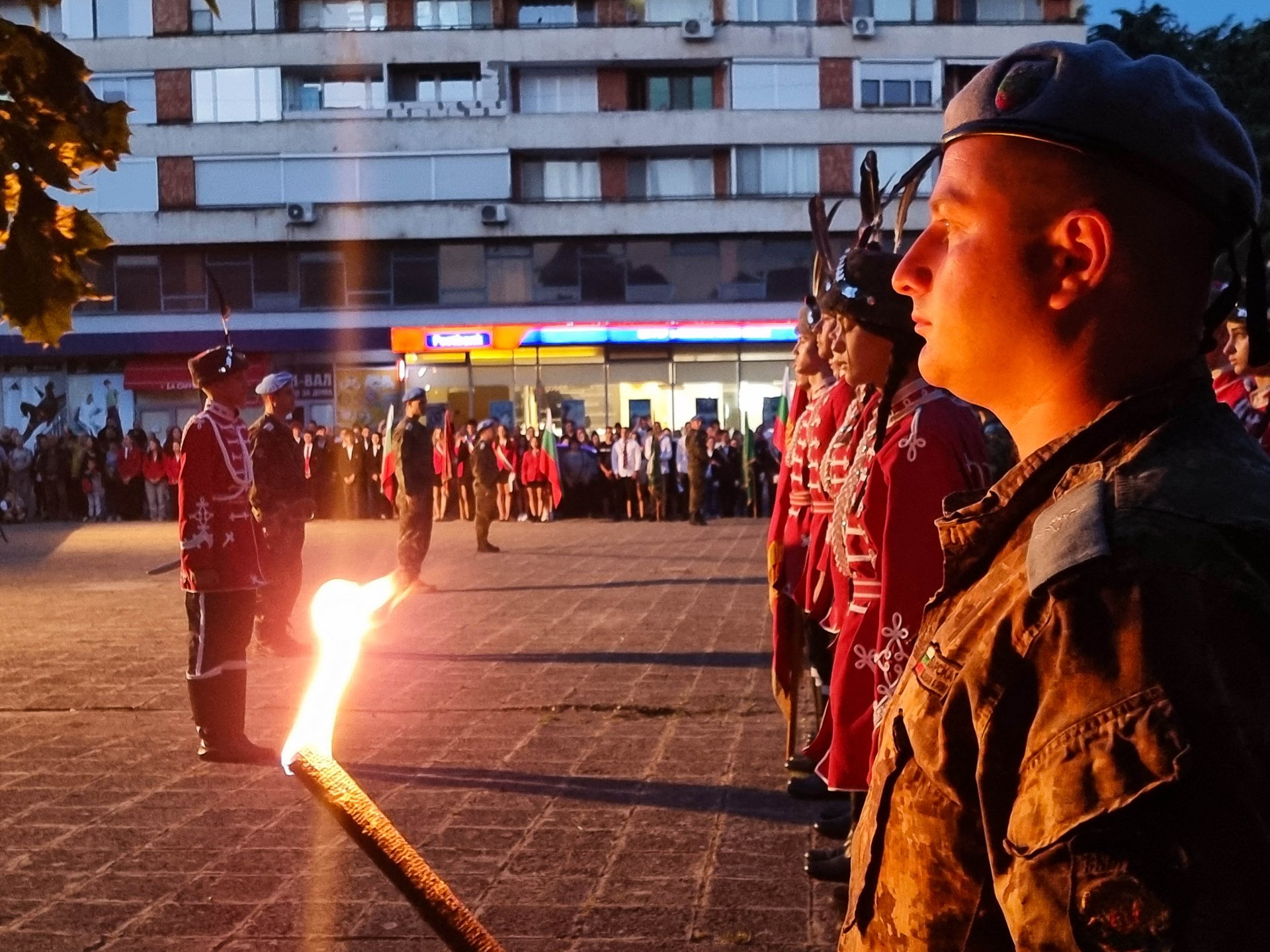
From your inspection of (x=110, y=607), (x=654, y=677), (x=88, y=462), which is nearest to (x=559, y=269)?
(x=88, y=462)

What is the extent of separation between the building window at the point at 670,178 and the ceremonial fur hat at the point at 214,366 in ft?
113

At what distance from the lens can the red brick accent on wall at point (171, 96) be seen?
42969 mm

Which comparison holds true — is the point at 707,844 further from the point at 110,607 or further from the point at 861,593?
the point at 110,607

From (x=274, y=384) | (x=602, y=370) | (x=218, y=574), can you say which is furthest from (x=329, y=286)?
(x=218, y=574)

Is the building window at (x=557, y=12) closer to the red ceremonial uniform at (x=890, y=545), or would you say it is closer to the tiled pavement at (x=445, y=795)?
the tiled pavement at (x=445, y=795)

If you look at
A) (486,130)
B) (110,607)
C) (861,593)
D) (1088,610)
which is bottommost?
(110,607)

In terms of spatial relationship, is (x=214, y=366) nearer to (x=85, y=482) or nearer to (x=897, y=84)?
(x=85, y=482)

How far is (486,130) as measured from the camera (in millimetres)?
42344

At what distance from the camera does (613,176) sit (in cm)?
4262

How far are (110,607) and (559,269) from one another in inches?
1104

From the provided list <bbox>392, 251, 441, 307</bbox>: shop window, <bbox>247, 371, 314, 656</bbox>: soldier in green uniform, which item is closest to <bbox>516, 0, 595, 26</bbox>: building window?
<bbox>392, 251, 441, 307</bbox>: shop window

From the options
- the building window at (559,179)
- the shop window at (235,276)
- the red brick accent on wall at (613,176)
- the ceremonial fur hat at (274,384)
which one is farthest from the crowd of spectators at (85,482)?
the ceremonial fur hat at (274,384)

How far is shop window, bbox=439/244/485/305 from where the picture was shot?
4194 centimetres

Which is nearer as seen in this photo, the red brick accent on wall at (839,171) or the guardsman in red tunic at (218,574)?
the guardsman in red tunic at (218,574)
